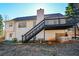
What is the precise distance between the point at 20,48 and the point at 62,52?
2.91 feet

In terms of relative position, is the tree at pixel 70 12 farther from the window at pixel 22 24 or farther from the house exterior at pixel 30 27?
the window at pixel 22 24

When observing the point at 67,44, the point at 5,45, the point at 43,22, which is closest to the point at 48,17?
the point at 43,22

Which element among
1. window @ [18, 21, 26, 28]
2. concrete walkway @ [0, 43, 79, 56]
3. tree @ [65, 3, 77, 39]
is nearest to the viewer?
concrete walkway @ [0, 43, 79, 56]

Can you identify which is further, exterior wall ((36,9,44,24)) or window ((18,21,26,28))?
window ((18,21,26,28))

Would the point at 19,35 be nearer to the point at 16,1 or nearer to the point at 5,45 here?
the point at 5,45

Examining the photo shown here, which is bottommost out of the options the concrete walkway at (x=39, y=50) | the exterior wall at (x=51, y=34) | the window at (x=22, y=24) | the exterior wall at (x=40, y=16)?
the concrete walkway at (x=39, y=50)

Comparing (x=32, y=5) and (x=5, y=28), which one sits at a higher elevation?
(x=32, y=5)

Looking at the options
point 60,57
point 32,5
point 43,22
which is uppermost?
point 32,5

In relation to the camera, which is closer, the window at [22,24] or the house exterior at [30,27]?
the house exterior at [30,27]

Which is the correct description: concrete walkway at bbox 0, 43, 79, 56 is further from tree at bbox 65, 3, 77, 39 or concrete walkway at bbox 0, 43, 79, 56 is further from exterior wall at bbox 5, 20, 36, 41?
tree at bbox 65, 3, 77, 39

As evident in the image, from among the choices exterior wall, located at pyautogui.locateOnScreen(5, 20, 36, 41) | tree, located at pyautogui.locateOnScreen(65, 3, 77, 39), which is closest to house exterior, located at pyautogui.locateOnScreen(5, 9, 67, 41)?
exterior wall, located at pyautogui.locateOnScreen(5, 20, 36, 41)

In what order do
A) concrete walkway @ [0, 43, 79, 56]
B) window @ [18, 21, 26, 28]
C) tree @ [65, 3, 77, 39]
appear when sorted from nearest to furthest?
concrete walkway @ [0, 43, 79, 56], tree @ [65, 3, 77, 39], window @ [18, 21, 26, 28]

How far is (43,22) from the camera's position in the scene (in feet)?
14.8

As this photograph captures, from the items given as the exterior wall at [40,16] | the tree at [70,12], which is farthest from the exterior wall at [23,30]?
the tree at [70,12]
